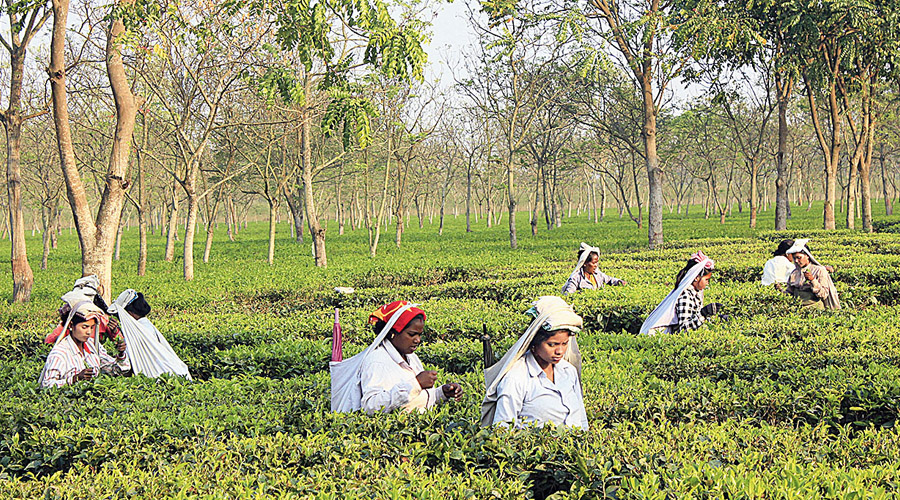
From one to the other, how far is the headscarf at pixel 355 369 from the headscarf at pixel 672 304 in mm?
3781

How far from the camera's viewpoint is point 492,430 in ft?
13.3

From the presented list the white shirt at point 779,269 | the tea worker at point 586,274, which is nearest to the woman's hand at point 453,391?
the tea worker at point 586,274

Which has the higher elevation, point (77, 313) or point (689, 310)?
point (77, 313)

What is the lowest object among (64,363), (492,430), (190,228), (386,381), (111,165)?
(492,430)

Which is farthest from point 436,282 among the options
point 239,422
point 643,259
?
point 239,422

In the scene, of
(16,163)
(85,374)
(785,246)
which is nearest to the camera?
(85,374)

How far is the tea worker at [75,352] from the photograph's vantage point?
18.8 feet

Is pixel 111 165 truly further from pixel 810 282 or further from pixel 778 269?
pixel 778 269

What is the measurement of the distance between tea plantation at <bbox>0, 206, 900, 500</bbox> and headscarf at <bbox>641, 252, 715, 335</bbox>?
0.41 m

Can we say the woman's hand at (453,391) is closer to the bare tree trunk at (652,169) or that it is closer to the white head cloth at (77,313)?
the white head cloth at (77,313)

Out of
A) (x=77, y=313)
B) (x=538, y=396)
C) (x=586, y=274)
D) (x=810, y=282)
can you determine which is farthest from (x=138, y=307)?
(x=810, y=282)

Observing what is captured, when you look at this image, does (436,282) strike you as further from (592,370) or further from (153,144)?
(153,144)

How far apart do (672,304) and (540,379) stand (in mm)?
3809

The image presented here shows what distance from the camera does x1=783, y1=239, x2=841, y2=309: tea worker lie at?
324 inches
